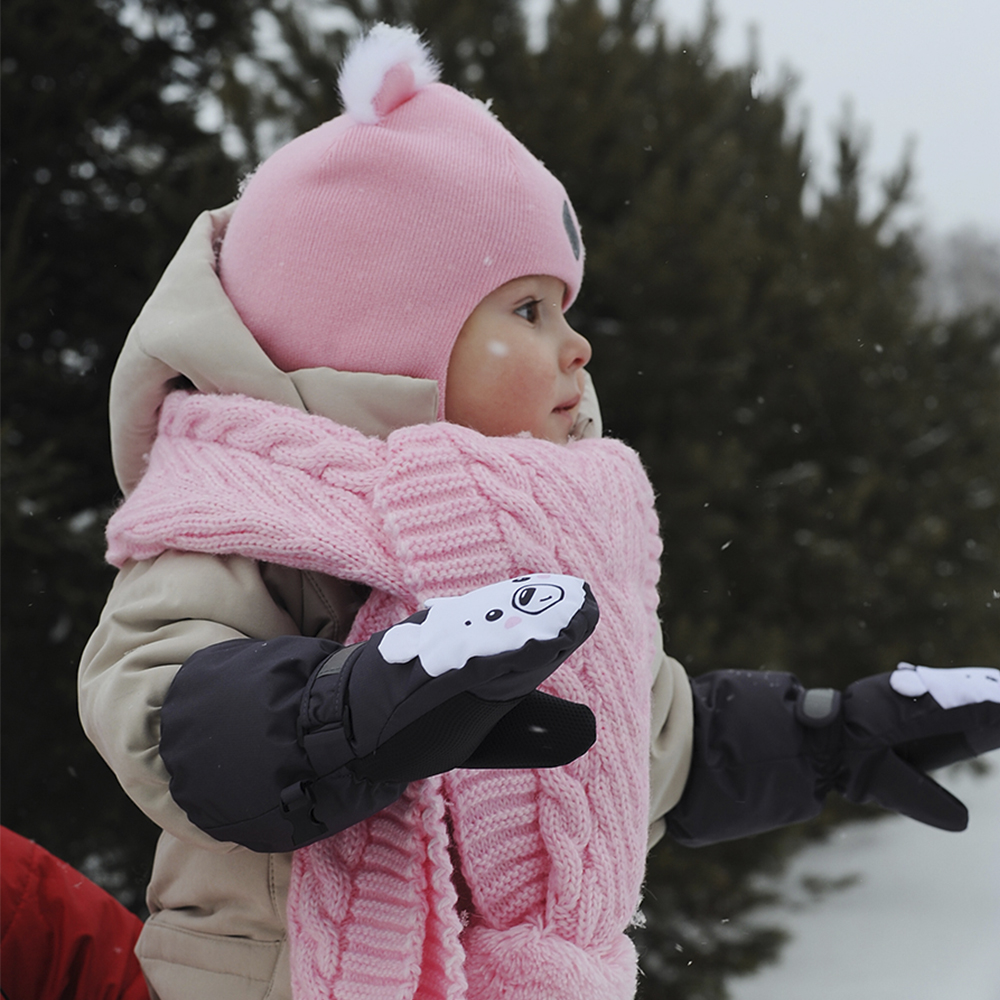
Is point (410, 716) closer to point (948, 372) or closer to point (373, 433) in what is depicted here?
point (373, 433)

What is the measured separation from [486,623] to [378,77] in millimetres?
729

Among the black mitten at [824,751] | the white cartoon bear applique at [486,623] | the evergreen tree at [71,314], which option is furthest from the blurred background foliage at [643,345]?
the white cartoon bear applique at [486,623]

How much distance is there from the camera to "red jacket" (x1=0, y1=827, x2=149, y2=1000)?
119cm

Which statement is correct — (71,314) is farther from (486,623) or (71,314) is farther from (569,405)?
(486,623)

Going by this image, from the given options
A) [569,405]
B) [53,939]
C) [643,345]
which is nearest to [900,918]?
[643,345]

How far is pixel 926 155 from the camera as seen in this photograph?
374cm

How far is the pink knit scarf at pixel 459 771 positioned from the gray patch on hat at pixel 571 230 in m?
0.35

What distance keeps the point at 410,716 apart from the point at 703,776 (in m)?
0.76

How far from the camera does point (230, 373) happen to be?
1.12 m

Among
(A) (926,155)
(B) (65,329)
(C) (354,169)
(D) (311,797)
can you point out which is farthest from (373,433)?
(A) (926,155)

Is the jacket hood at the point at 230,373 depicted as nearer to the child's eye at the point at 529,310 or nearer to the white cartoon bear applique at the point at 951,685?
the child's eye at the point at 529,310

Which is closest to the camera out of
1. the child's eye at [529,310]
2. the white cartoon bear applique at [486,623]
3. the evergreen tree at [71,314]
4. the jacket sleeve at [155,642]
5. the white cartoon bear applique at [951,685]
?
the white cartoon bear applique at [486,623]

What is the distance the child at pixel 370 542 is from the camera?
3.10 feet

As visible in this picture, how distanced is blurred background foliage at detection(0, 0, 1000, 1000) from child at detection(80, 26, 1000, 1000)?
1.36 m
